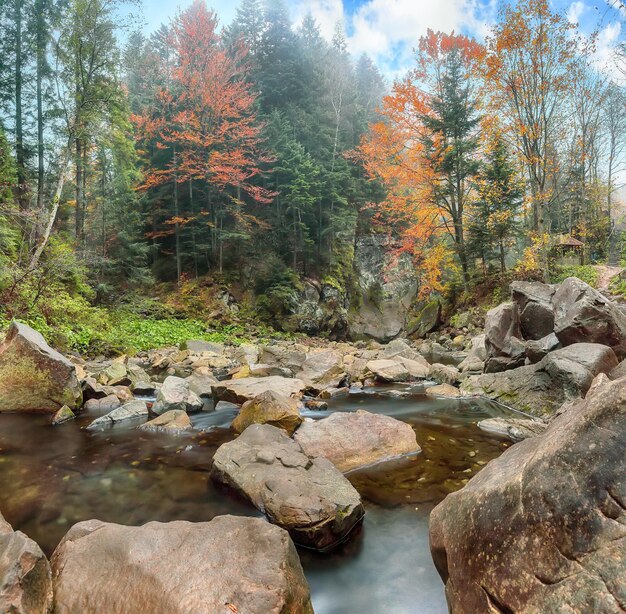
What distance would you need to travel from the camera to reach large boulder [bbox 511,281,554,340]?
29.9ft

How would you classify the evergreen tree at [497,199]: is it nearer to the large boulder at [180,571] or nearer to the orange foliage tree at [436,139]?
the orange foliage tree at [436,139]

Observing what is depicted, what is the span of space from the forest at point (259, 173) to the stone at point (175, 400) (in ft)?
17.6

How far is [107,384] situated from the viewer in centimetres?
793

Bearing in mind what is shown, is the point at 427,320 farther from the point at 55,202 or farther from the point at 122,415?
the point at 55,202

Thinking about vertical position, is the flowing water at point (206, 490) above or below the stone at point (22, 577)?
below

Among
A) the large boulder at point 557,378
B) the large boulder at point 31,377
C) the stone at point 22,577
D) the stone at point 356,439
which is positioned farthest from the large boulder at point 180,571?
the large boulder at point 557,378

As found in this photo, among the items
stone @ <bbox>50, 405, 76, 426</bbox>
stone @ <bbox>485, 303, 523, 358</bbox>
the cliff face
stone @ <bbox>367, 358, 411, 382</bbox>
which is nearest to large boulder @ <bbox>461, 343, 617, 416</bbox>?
stone @ <bbox>485, 303, 523, 358</bbox>

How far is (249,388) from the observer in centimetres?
711

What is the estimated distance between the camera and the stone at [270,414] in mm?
5234

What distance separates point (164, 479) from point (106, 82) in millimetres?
16916

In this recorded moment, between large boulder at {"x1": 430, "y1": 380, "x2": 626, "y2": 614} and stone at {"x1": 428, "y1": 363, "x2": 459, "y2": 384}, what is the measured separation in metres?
7.14

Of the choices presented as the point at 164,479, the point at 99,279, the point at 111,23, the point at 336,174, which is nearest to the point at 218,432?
the point at 164,479

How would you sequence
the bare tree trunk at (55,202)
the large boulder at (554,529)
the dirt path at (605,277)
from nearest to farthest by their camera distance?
the large boulder at (554,529) < the bare tree trunk at (55,202) < the dirt path at (605,277)

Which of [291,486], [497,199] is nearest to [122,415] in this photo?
[291,486]
